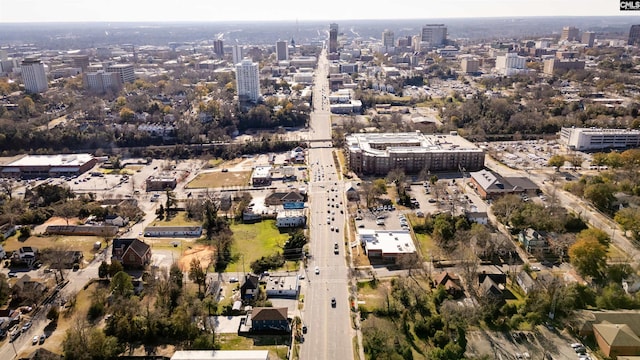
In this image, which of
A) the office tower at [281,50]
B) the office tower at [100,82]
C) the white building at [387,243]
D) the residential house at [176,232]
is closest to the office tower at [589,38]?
the office tower at [281,50]

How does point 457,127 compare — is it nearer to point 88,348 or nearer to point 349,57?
point 88,348

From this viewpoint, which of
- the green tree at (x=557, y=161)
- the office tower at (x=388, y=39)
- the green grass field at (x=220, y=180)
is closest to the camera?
the green grass field at (x=220, y=180)

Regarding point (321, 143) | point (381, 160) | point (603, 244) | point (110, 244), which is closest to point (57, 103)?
point (321, 143)

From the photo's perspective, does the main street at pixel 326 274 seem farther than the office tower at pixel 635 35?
No

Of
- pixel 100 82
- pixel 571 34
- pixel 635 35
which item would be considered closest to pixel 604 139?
pixel 100 82

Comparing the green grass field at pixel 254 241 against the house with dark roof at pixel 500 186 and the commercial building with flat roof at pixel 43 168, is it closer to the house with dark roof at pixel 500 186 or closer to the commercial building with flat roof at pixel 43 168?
the house with dark roof at pixel 500 186

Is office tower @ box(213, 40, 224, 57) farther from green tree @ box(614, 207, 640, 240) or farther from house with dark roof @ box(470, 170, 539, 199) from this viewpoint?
green tree @ box(614, 207, 640, 240)
